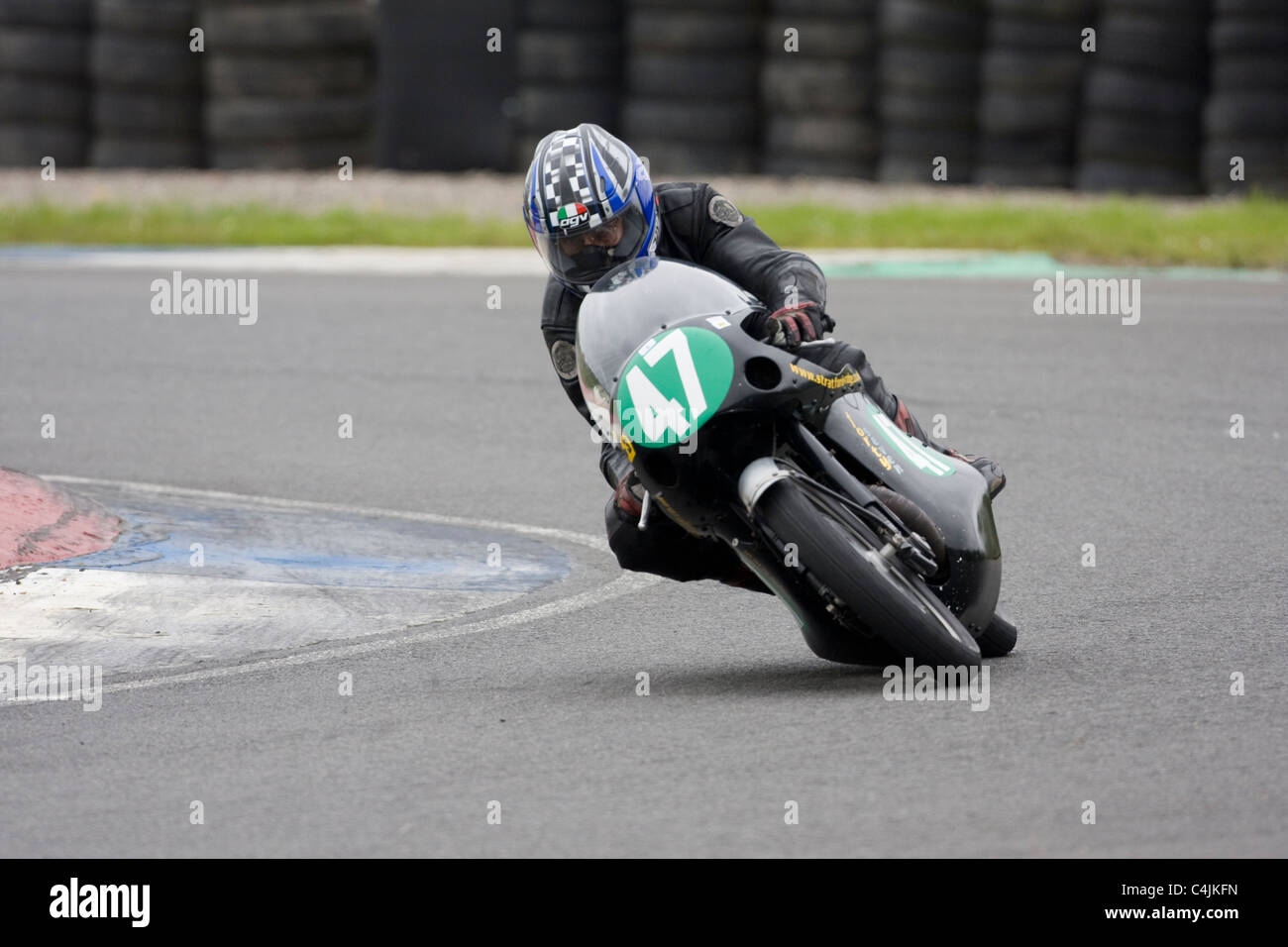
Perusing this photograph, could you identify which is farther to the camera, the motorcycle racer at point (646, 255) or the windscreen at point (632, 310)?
the motorcycle racer at point (646, 255)

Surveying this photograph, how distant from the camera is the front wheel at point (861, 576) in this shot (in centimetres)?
470

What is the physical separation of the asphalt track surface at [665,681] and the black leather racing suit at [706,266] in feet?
1.05

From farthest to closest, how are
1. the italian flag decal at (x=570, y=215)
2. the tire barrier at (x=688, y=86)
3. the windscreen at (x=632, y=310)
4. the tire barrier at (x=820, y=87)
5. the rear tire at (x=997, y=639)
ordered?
the tire barrier at (x=820, y=87) < the tire barrier at (x=688, y=86) < the rear tire at (x=997, y=639) < the italian flag decal at (x=570, y=215) < the windscreen at (x=632, y=310)

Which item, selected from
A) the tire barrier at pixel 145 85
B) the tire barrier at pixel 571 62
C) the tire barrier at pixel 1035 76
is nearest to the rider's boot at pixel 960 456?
the tire barrier at pixel 1035 76

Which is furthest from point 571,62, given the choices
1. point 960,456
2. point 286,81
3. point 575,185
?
point 575,185

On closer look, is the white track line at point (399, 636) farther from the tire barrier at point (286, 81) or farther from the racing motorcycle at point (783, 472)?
the tire barrier at point (286, 81)

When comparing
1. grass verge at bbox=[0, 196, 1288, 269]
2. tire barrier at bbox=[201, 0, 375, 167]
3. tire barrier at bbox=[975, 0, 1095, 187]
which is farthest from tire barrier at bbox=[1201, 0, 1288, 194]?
tire barrier at bbox=[201, 0, 375, 167]

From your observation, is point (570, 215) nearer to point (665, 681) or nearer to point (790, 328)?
point (790, 328)

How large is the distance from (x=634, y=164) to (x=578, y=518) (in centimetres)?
280

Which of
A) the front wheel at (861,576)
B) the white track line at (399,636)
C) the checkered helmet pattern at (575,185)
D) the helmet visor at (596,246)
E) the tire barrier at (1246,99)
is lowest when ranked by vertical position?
the white track line at (399,636)

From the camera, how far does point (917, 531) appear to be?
5.00 m

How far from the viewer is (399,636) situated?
237 inches

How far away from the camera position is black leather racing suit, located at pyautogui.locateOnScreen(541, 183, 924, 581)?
537cm

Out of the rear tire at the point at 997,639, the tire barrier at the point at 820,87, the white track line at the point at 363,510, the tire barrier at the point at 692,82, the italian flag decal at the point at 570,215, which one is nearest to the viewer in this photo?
the italian flag decal at the point at 570,215
